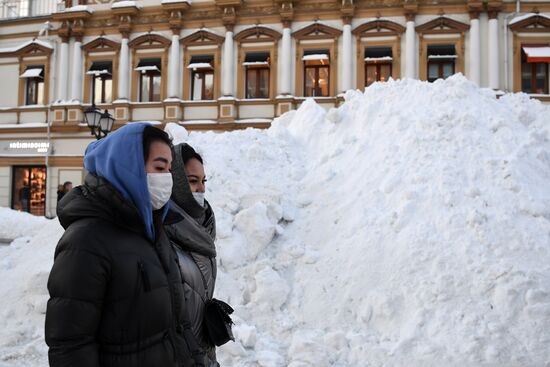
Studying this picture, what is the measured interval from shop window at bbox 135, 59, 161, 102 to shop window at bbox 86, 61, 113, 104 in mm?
1474

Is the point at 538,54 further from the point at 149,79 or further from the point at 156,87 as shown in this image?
the point at 149,79

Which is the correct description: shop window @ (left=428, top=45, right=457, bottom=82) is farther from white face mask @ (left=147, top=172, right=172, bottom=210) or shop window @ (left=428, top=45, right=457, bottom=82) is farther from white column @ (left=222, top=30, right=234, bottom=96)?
white face mask @ (left=147, top=172, right=172, bottom=210)

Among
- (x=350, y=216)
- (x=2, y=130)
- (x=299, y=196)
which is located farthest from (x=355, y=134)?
(x=2, y=130)

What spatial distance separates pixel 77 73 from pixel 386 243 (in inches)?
794

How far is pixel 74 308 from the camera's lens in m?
1.79

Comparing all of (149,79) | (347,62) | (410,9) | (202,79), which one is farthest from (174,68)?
(410,9)

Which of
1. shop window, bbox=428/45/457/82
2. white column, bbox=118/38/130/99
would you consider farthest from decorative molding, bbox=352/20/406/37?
white column, bbox=118/38/130/99

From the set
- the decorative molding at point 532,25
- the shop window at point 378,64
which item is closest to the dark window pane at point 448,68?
the shop window at point 378,64

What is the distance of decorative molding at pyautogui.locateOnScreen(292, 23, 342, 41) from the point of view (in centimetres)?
2003

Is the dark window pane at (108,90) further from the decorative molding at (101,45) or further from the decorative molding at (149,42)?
the decorative molding at (149,42)

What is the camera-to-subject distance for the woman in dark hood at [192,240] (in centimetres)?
240

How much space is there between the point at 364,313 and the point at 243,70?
17.0 meters

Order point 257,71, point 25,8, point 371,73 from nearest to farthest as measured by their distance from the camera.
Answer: point 371,73 → point 257,71 → point 25,8

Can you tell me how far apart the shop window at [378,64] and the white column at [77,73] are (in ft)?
43.6
